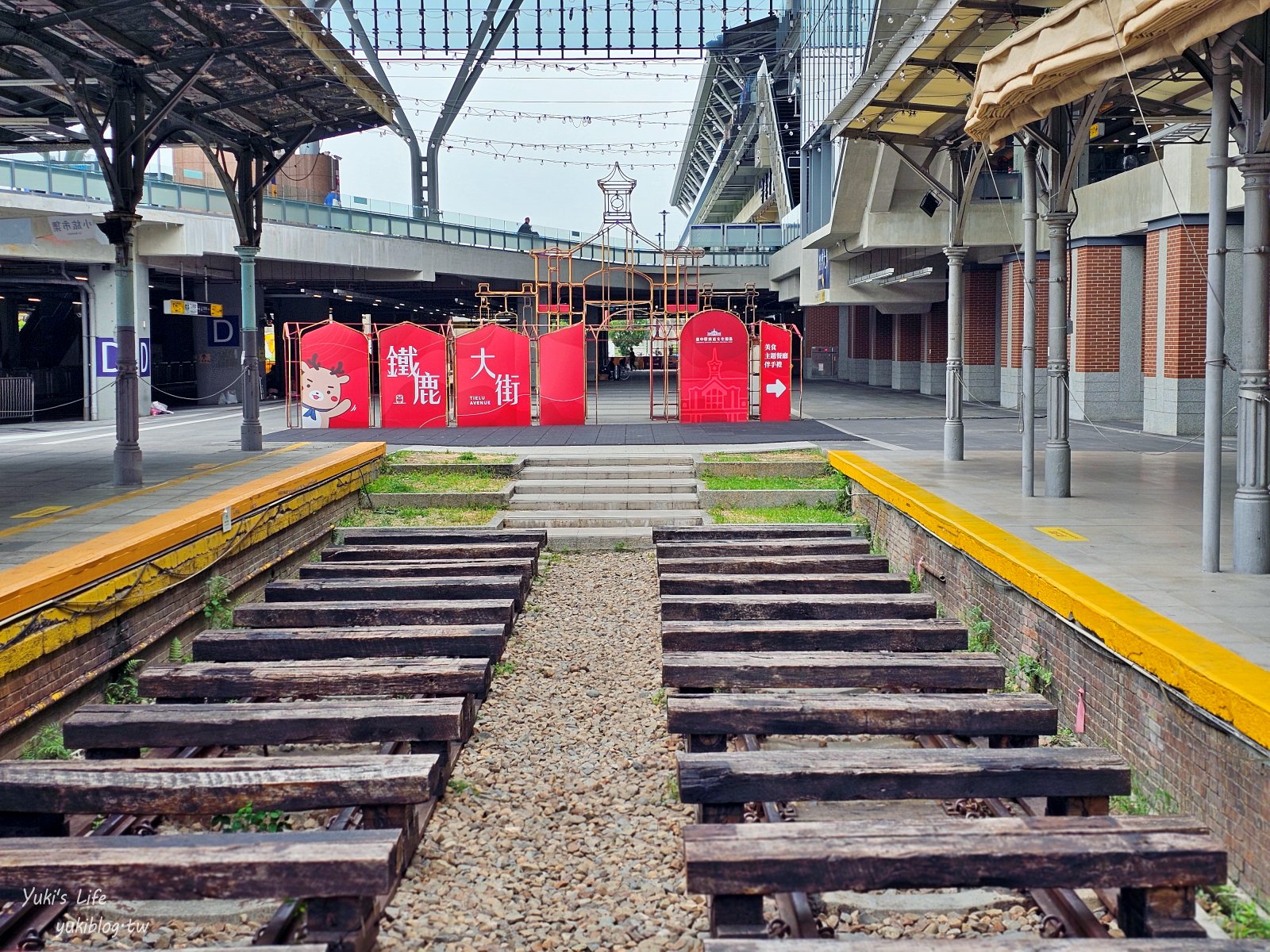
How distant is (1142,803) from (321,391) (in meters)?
20.1

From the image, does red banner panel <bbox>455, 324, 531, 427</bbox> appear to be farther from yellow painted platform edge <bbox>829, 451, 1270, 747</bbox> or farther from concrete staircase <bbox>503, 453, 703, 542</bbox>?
yellow painted platform edge <bbox>829, 451, 1270, 747</bbox>

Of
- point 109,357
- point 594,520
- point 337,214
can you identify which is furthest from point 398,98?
point 594,520

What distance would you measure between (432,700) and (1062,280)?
651 centimetres

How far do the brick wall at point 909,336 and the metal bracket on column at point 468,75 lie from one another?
15.5 m

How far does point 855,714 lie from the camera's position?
6.32m

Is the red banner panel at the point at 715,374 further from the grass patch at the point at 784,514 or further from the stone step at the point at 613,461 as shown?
the grass patch at the point at 784,514

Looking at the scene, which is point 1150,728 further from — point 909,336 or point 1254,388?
point 909,336

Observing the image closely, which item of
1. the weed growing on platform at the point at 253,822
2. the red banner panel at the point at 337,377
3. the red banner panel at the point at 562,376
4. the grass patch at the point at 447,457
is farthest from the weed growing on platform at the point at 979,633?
the red banner panel at the point at 337,377

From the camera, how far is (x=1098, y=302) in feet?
74.5

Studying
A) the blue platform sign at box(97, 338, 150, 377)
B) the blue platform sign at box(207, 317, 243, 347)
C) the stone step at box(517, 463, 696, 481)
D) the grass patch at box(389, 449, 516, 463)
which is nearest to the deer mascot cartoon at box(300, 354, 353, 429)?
the blue platform sign at box(97, 338, 150, 377)

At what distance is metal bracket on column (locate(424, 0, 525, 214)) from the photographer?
40781 mm

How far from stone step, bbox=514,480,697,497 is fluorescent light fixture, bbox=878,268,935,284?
13006mm

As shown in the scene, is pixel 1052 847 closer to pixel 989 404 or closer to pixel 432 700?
pixel 432 700

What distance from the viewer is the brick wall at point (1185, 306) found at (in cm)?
1878
